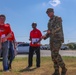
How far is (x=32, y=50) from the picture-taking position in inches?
495

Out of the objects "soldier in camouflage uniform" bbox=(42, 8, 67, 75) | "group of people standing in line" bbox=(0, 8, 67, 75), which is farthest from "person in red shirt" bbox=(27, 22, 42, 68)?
"soldier in camouflage uniform" bbox=(42, 8, 67, 75)

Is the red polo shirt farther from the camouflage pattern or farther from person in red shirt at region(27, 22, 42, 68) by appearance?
the camouflage pattern

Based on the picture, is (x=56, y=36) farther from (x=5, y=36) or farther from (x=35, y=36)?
(x=35, y=36)

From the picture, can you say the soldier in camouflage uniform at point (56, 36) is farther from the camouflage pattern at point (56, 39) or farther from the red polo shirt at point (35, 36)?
the red polo shirt at point (35, 36)

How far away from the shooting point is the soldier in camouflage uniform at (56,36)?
911 cm

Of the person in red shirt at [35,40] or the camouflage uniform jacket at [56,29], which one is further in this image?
the person in red shirt at [35,40]

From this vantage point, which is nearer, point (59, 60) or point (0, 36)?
point (59, 60)

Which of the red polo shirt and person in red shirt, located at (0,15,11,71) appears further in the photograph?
the red polo shirt

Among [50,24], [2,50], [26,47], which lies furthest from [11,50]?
[26,47]

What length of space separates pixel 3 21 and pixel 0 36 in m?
0.49

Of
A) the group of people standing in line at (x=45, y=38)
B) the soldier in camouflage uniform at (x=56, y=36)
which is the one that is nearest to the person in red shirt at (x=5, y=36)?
the group of people standing in line at (x=45, y=38)

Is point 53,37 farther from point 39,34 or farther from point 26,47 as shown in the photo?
point 26,47

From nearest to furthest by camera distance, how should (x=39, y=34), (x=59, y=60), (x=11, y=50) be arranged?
(x=59, y=60), (x=11, y=50), (x=39, y=34)

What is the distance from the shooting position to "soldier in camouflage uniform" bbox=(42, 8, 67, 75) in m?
9.11
